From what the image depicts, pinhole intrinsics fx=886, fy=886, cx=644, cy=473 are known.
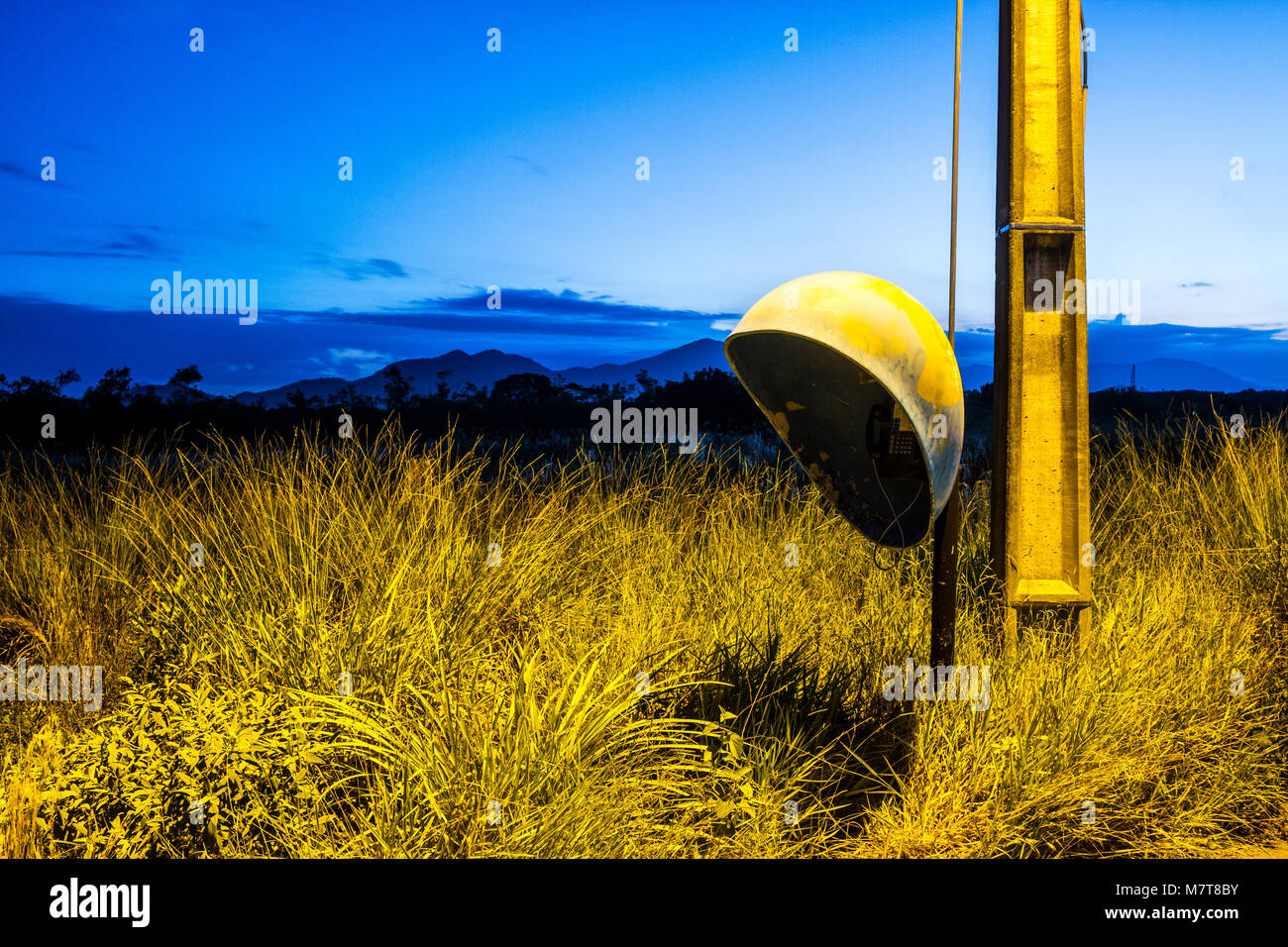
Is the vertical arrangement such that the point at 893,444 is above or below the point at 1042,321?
below

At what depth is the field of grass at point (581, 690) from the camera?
2889 mm

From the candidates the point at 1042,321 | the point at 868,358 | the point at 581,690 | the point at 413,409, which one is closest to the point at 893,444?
the point at 868,358

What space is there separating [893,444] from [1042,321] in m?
2.05

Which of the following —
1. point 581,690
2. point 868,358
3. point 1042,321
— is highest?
point 1042,321

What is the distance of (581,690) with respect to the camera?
299cm

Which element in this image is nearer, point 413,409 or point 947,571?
point 947,571

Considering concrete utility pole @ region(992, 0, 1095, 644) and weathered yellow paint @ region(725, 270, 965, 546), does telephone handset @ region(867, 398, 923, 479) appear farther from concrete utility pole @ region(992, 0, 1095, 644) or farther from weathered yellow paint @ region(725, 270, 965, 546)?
concrete utility pole @ region(992, 0, 1095, 644)

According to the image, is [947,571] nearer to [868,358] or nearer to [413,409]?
[868,358]

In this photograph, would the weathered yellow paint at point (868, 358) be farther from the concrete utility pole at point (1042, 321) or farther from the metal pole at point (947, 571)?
the concrete utility pole at point (1042, 321)

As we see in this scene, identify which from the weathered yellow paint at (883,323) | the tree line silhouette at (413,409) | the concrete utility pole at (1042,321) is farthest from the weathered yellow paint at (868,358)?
the tree line silhouette at (413,409)

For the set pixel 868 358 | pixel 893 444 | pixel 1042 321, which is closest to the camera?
pixel 868 358

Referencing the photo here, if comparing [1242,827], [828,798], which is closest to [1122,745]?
[1242,827]

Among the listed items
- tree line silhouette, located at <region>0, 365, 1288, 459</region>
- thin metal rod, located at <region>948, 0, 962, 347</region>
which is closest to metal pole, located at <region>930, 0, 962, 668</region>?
thin metal rod, located at <region>948, 0, 962, 347</region>

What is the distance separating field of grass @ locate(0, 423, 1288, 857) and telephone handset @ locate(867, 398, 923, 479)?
994 millimetres
